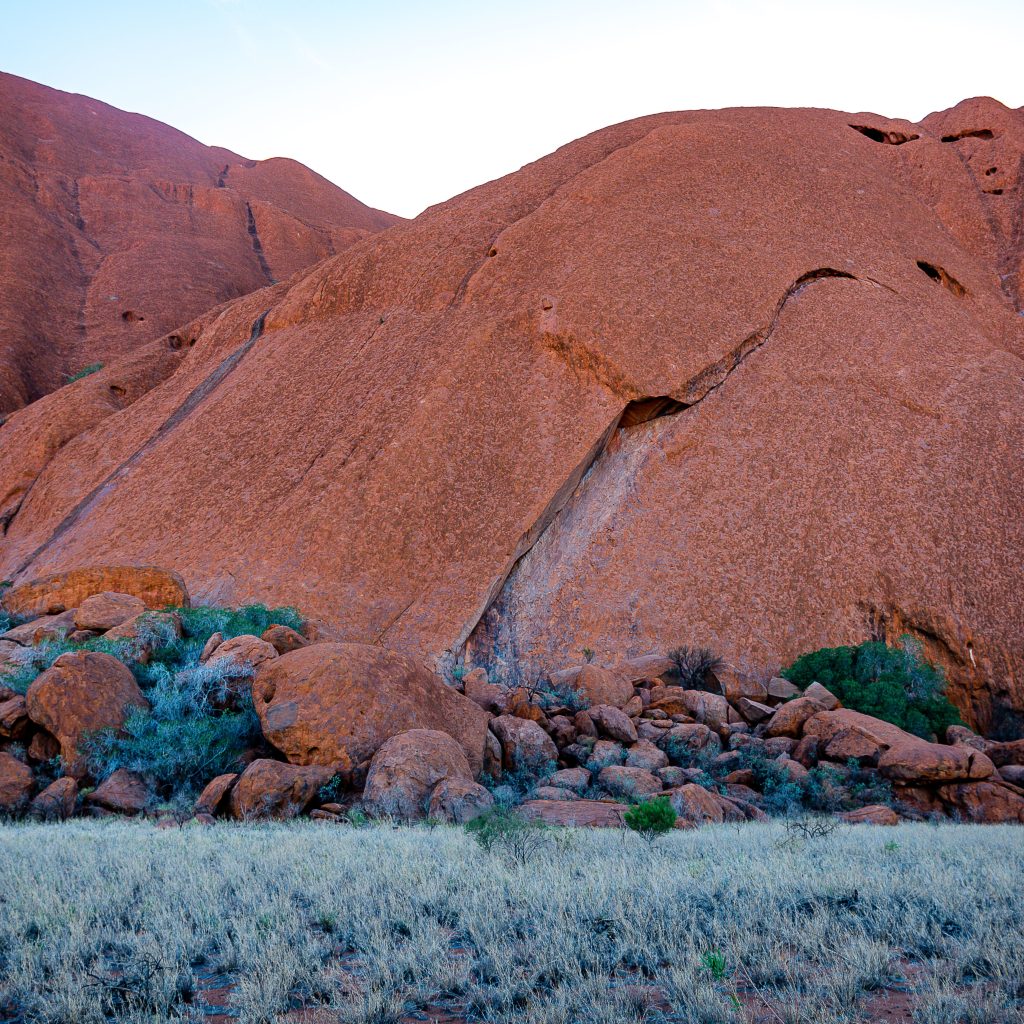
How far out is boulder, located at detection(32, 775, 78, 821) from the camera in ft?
29.7

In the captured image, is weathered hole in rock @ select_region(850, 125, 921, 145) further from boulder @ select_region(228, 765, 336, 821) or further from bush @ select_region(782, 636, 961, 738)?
Answer: boulder @ select_region(228, 765, 336, 821)

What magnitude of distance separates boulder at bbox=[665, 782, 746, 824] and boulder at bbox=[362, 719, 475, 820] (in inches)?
87.7

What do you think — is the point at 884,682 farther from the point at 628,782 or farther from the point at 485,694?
the point at 485,694

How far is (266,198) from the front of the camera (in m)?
51.3

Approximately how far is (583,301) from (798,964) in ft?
57.2

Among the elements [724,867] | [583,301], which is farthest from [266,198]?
[724,867]

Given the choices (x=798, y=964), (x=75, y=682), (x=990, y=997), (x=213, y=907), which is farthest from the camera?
(x=75, y=682)

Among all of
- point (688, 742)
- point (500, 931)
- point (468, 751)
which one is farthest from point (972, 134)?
point (500, 931)

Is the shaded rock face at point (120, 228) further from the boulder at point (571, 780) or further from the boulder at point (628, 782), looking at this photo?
the boulder at point (628, 782)

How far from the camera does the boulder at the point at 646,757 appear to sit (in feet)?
36.5

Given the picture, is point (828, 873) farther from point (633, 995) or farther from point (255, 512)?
point (255, 512)

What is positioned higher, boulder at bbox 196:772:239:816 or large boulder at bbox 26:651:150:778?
large boulder at bbox 26:651:150:778

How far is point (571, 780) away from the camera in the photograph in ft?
34.1

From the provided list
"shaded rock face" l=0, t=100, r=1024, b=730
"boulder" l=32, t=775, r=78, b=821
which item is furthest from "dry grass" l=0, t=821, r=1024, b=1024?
"shaded rock face" l=0, t=100, r=1024, b=730
